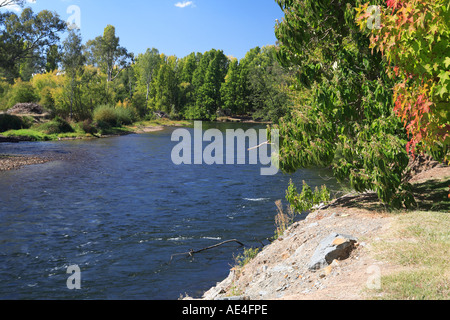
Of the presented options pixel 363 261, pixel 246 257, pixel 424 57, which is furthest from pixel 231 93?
pixel 424 57

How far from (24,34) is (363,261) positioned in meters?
42.5

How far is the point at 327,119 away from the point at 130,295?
6.97m

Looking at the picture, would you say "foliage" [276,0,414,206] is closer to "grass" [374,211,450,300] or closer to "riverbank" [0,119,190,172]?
"grass" [374,211,450,300]

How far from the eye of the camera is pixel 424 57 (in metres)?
6.68

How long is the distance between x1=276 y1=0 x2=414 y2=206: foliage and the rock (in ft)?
8.83

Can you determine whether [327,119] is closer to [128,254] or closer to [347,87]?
[347,87]

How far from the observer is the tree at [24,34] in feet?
127

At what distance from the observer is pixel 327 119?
1188 centimetres

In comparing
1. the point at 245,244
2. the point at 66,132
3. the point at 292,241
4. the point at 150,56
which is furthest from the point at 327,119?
the point at 150,56

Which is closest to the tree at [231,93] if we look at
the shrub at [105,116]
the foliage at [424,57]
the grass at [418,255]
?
the shrub at [105,116]

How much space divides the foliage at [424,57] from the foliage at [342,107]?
11.0ft

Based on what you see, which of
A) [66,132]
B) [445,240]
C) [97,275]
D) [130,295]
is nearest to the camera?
[445,240]

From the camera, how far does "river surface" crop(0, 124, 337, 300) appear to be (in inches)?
397

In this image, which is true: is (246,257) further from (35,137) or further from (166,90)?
(166,90)
